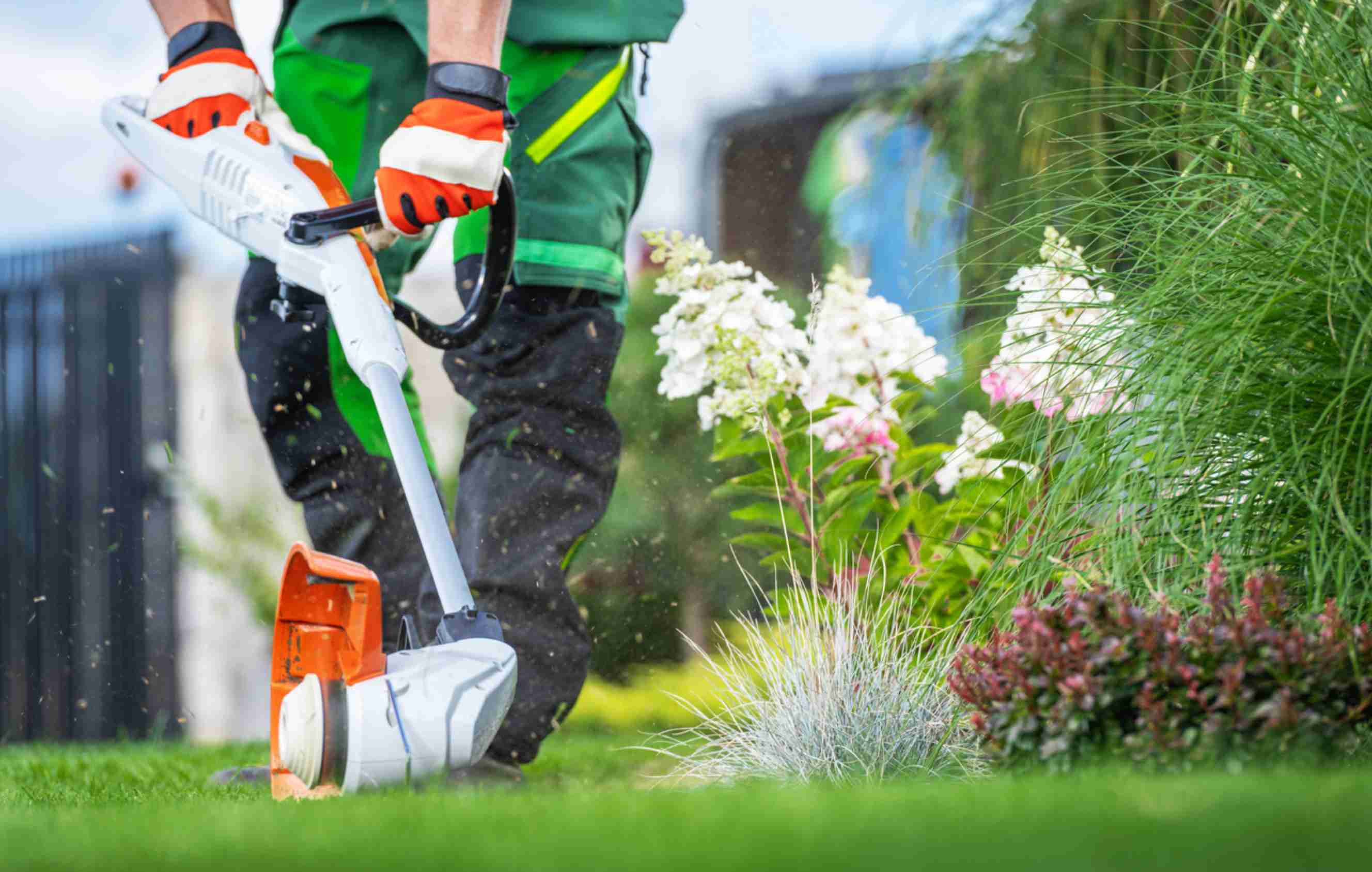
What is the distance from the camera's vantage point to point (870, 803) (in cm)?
85

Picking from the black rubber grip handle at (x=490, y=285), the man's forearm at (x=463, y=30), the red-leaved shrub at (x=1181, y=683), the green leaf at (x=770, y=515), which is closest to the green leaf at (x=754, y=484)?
the green leaf at (x=770, y=515)

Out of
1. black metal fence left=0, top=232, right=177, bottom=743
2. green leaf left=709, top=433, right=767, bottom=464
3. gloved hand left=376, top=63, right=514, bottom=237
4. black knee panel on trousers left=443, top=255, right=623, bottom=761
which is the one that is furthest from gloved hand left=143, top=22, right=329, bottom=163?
black metal fence left=0, top=232, right=177, bottom=743

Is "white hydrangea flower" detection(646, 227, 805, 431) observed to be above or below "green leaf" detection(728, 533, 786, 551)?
above

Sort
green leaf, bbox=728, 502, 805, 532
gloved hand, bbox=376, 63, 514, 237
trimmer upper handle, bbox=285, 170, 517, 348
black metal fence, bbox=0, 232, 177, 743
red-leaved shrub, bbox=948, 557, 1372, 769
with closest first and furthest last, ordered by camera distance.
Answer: red-leaved shrub, bbox=948, 557, 1372, 769, gloved hand, bbox=376, 63, 514, 237, trimmer upper handle, bbox=285, 170, 517, 348, green leaf, bbox=728, 502, 805, 532, black metal fence, bbox=0, 232, 177, 743

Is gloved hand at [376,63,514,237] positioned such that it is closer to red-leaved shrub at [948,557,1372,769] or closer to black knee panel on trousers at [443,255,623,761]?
black knee panel on trousers at [443,255,623,761]

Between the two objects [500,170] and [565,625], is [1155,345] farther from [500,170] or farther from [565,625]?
[565,625]

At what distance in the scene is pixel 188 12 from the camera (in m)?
1.90

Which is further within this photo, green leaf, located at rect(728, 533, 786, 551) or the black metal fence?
the black metal fence

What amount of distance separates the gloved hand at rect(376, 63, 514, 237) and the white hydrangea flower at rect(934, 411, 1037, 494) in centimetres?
69

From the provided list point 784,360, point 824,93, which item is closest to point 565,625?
point 784,360

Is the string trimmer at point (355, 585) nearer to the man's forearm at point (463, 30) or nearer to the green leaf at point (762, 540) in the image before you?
the man's forearm at point (463, 30)

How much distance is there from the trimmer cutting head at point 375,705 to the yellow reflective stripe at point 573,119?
0.87m

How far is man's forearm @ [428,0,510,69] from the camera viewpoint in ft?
5.55

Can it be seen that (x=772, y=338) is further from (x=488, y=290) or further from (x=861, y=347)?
(x=488, y=290)
